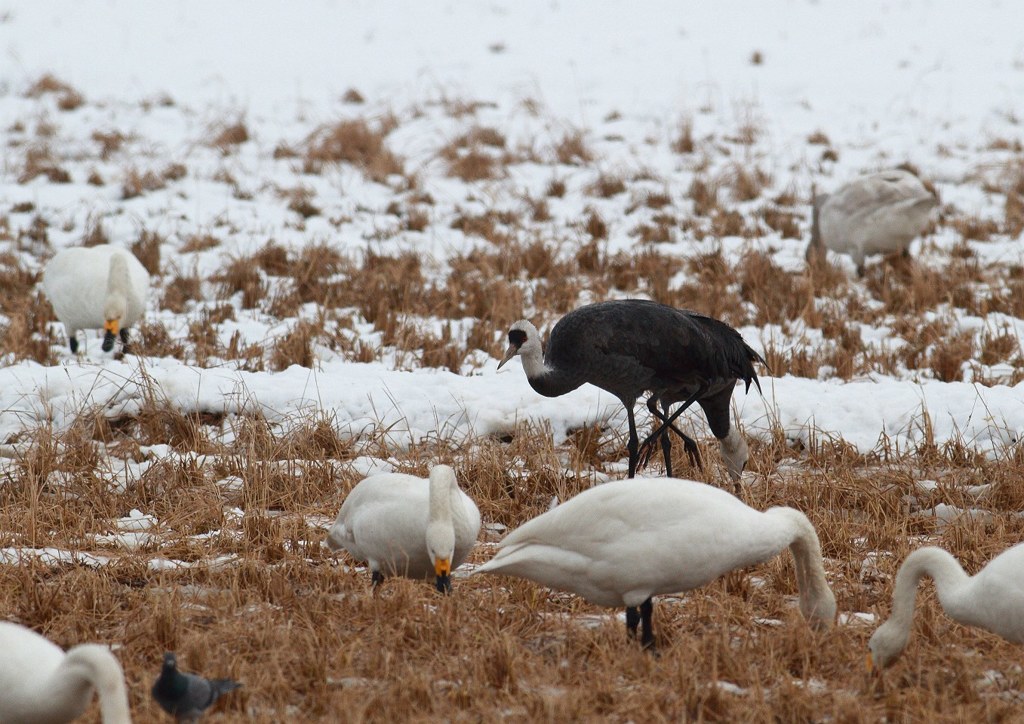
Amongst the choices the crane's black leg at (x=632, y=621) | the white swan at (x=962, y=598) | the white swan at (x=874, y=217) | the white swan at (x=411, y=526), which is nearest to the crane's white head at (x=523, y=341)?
the white swan at (x=411, y=526)

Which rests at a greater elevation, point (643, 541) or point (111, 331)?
point (111, 331)

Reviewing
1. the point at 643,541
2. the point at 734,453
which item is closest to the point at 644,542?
the point at 643,541

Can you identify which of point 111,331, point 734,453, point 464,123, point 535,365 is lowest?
point 734,453

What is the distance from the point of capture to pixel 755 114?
599 inches

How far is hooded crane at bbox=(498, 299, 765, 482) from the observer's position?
5457 mm

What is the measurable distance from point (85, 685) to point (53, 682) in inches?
3.1

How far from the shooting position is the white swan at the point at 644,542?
3.71m

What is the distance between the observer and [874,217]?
32.9 ft

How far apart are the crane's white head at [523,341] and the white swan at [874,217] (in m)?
5.37

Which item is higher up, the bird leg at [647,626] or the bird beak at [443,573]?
the bird beak at [443,573]

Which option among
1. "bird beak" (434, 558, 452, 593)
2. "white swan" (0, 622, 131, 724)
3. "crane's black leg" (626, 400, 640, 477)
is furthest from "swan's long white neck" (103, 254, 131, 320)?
"white swan" (0, 622, 131, 724)

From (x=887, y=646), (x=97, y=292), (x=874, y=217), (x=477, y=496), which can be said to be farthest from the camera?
(x=874, y=217)

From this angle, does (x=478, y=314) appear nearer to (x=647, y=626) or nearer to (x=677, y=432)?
(x=677, y=432)

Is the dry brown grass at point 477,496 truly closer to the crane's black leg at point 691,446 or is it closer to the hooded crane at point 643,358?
the crane's black leg at point 691,446
